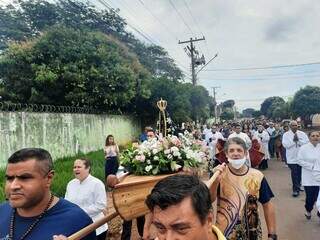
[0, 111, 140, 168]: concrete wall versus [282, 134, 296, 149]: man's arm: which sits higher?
[0, 111, 140, 168]: concrete wall

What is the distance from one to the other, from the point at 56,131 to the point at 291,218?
8324 millimetres

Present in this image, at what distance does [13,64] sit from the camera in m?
18.8

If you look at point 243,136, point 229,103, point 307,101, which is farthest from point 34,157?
point 229,103

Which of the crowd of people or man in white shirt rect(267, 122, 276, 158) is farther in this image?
man in white shirt rect(267, 122, 276, 158)

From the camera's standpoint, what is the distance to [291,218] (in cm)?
857

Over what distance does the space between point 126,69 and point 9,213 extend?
54.7 ft

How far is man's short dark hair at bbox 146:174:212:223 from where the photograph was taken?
201 cm

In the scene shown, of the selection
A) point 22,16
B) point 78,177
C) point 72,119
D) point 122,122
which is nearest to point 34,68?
point 72,119

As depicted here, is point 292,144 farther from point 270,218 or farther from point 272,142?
point 272,142

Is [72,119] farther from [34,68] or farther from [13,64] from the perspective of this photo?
[13,64]

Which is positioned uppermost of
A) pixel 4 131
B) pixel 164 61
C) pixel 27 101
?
pixel 164 61

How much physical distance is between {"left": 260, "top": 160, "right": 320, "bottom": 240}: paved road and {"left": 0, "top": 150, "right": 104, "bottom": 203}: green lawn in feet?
14.5

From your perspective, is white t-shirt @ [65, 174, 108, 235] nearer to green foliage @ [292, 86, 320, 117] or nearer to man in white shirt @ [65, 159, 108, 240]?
man in white shirt @ [65, 159, 108, 240]

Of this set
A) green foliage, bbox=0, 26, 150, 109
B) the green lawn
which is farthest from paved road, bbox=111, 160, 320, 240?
green foliage, bbox=0, 26, 150, 109
